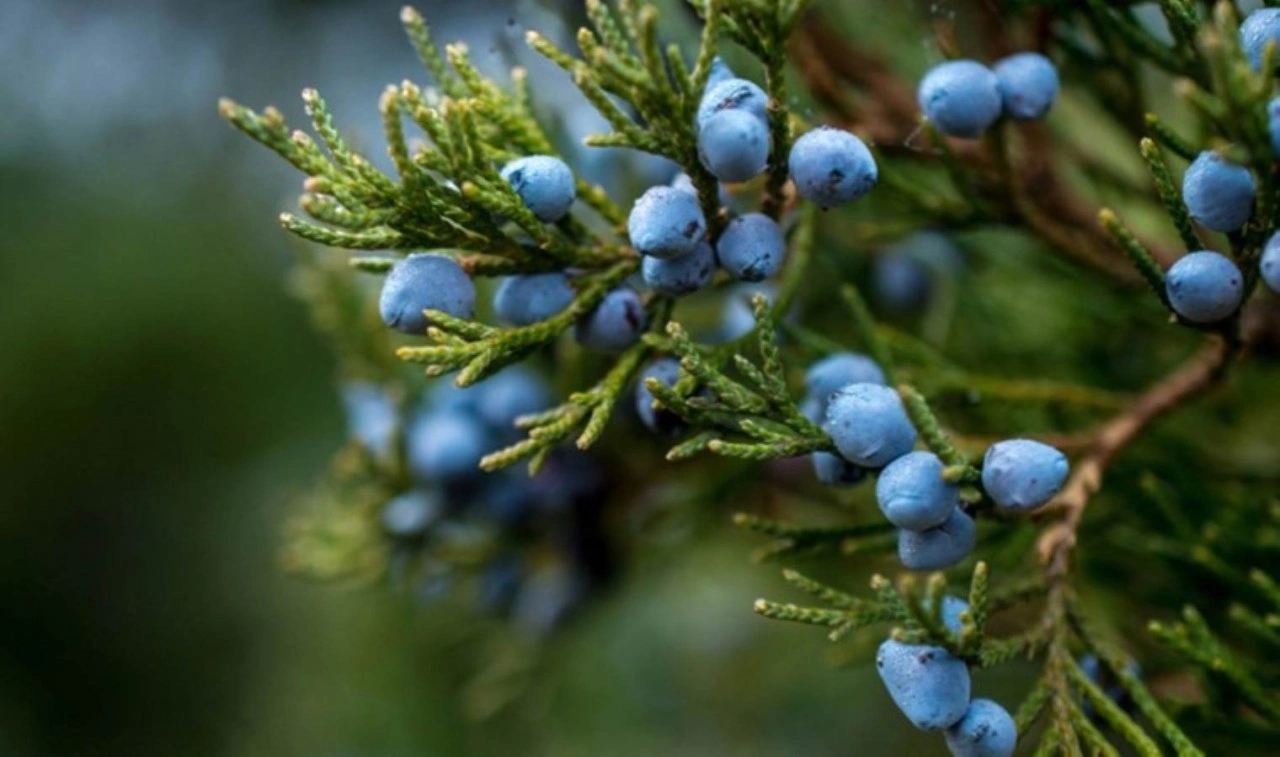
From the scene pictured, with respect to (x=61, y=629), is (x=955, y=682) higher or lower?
higher

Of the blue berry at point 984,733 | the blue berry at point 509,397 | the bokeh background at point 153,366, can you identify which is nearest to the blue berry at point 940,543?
the blue berry at point 984,733

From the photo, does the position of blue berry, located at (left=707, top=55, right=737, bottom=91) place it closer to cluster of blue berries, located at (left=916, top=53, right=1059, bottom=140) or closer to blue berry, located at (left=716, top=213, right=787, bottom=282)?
blue berry, located at (left=716, top=213, right=787, bottom=282)

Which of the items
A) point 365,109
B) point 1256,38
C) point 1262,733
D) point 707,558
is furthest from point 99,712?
point 1256,38

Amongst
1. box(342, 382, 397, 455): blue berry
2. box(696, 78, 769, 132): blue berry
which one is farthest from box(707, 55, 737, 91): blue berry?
box(342, 382, 397, 455): blue berry

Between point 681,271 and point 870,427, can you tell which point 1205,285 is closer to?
point 870,427

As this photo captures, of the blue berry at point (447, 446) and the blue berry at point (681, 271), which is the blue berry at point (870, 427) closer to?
the blue berry at point (681, 271)

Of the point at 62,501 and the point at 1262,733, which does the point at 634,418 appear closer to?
the point at 1262,733

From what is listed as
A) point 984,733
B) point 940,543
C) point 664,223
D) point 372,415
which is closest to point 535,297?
point 664,223
